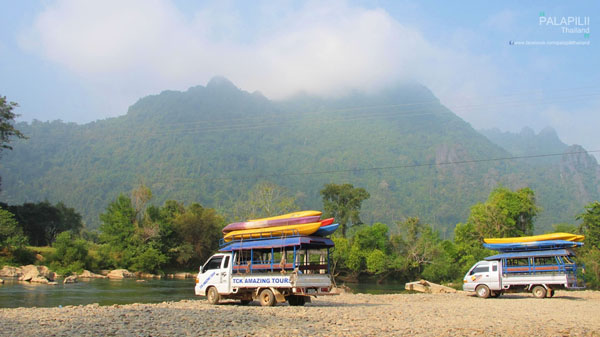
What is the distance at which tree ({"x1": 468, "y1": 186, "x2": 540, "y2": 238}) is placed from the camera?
5262 centimetres

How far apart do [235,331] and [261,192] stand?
44.1m

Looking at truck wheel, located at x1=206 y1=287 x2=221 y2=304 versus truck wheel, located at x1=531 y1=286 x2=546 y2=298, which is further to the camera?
truck wheel, located at x1=531 y1=286 x2=546 y2=298

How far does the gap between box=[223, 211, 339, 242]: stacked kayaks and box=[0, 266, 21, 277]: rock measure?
32.9 metres

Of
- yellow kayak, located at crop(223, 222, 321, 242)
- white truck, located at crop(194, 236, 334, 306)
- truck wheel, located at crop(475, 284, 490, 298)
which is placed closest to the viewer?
white truck, located at crop(194, 236, 334, 306)

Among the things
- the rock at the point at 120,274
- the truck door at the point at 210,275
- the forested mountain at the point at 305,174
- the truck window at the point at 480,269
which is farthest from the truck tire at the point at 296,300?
the forested mountain at the point at 305,174

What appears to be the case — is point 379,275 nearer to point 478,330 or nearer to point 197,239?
point 197,239

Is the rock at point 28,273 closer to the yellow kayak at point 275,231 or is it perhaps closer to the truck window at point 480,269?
the yellow kayak at point 275,231

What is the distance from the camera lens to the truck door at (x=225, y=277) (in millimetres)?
18033

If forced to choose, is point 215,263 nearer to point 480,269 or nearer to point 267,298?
point 267,298

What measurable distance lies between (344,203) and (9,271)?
47.2 metres

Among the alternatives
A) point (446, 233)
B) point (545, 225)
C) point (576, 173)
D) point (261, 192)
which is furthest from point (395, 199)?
point (261, 192)

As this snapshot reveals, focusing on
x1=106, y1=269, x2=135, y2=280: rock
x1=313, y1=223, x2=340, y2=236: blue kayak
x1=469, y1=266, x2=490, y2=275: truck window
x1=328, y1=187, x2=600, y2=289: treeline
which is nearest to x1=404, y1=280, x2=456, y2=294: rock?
x1=469, y1=266, x2=490, y2=275: truck window

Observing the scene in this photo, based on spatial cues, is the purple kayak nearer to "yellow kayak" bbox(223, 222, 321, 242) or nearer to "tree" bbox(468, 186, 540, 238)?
"yellow kayak" bbox(223, 222, 321, 242)

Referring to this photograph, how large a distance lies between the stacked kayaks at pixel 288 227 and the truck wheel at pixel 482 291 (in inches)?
438
